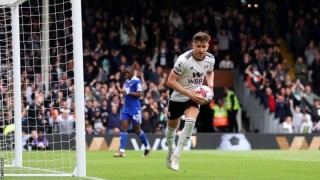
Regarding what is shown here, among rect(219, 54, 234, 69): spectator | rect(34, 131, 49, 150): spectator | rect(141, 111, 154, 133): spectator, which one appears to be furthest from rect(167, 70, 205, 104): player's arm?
rect(219, 54, 234, 69): spectator

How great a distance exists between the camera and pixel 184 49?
3466 centimetres

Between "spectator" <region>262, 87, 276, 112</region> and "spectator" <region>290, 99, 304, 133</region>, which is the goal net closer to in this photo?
"spectator" <region>262, 87, 276, 112</region>

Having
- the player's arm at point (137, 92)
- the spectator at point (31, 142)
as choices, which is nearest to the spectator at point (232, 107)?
the spectator at point (31, 142)

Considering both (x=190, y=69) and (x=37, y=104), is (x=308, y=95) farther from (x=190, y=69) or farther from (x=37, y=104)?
(x=190, y=69)

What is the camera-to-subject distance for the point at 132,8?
3675 cm

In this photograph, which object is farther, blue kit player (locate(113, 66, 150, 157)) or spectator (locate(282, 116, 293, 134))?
spectator (locate(282, 116, 293, 134))

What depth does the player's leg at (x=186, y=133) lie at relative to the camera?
1405cm

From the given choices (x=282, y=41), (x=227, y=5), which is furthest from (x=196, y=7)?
(x=282, y=41)

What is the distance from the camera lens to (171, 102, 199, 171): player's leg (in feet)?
46.1

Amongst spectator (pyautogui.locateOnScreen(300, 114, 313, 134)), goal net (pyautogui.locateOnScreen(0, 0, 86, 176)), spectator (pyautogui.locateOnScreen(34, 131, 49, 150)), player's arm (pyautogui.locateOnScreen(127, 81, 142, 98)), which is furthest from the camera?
spectator (pyautogui.locateOnScreen(300, 114, 313, 134))

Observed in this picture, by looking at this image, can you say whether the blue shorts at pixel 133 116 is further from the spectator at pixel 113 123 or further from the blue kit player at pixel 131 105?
the spectator at pixel 113 123

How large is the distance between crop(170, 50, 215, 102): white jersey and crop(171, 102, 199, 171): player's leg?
0.98 ft

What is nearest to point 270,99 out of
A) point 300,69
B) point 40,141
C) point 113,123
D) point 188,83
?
point 300,69

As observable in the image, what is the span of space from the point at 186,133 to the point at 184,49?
A: 2046cm
